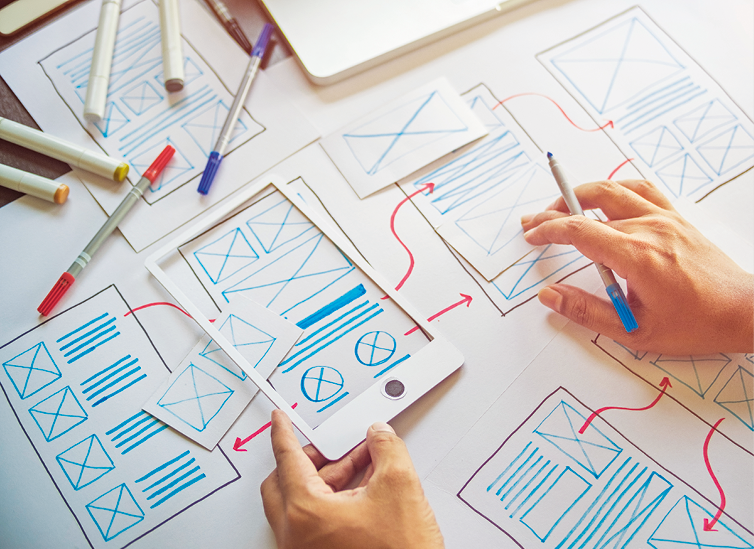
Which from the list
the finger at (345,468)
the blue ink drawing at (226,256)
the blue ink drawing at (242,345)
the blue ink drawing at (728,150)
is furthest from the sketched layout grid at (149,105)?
the blue ink drawing at (728,150)

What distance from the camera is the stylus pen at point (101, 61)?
2.31ft

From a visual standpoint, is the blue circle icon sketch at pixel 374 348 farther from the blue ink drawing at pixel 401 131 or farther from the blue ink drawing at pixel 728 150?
the blue ink drawing at pixel 728 150

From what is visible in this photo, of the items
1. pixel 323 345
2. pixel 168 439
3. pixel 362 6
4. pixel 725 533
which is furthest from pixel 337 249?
pixel 725 533

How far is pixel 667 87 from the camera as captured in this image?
2.44ft

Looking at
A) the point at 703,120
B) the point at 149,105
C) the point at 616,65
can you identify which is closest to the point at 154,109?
the point at 149,105

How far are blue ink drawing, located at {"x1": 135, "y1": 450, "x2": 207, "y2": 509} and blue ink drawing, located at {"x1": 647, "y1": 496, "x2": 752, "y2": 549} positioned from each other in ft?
1.73

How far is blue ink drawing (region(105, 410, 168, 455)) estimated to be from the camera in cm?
57

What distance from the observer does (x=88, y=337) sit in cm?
61

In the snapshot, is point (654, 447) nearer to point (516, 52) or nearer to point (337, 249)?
point (337, 249)

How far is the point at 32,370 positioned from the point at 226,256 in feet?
0.90

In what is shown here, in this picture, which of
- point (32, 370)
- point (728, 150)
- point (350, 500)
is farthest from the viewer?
point (728, 150)

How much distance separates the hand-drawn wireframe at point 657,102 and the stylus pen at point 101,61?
26.6 inches

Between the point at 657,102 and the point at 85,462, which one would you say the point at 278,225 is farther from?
the point at 657,102

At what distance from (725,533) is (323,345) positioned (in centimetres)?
51
